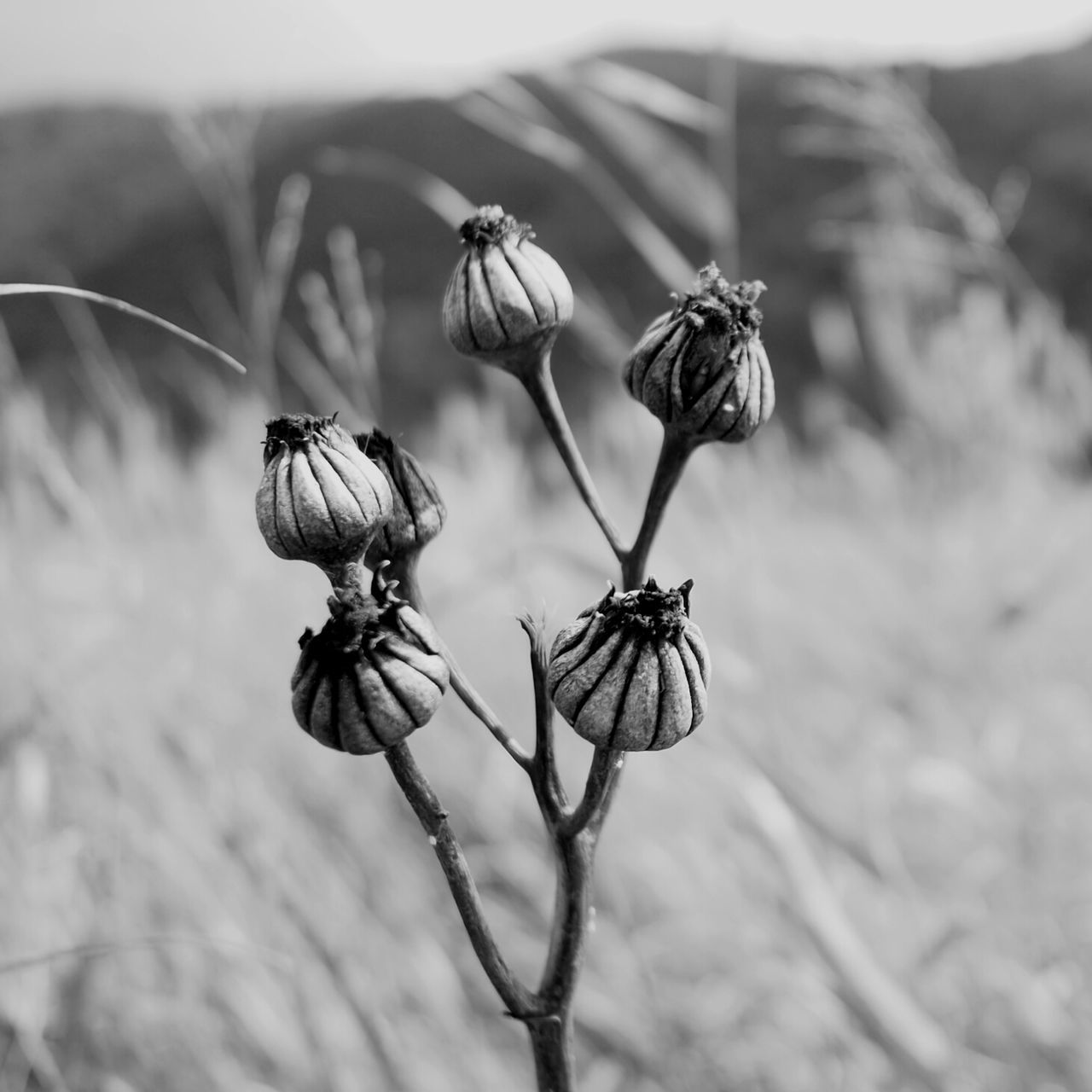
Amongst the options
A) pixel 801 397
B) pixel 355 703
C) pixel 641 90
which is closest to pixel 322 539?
pixel 355 703

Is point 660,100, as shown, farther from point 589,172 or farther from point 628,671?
point 628,671

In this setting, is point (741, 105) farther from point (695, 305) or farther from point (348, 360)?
point (695, 305)

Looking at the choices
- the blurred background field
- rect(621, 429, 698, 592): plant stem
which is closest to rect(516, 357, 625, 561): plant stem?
rect(621, 429, 698, 592): plant stem

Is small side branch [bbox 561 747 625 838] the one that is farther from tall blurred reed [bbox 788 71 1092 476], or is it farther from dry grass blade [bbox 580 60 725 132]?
tall blurred reed [bbox 788 71 1092 476]

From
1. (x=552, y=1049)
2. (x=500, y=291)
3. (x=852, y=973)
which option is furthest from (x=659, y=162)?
(x=552, y=1049)

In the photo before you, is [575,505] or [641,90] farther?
[575,505]

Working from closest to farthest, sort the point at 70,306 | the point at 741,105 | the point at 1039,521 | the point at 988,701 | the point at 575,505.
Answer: the point at 70,306, the point at 988,701, the point at 1039,521, the point at 575,505, the point at 741,105

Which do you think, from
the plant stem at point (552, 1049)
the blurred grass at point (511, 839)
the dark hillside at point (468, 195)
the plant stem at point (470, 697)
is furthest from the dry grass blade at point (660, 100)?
the dark hillside at point (468, 195)
